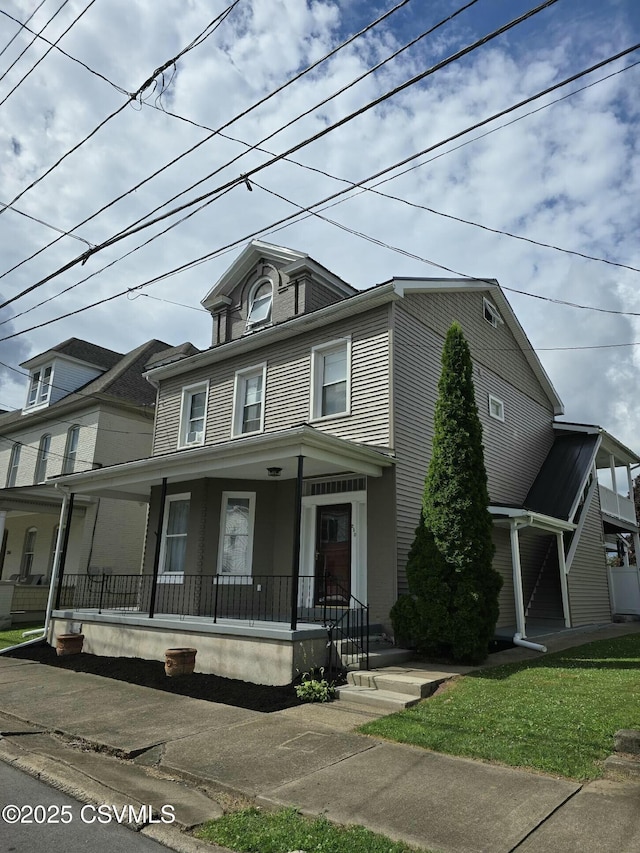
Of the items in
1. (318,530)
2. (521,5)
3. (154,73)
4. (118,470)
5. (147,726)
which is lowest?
(147,726)

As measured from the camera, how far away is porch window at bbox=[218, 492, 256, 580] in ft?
41.6

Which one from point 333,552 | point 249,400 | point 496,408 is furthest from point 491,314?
point 333,552

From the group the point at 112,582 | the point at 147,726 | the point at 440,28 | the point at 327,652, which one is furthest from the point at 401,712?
the point at 112,582

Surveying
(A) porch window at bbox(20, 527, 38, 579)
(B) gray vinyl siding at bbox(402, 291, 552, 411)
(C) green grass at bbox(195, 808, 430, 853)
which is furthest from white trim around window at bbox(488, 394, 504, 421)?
(A) porch window at bbox(20, 527, 38, 579)

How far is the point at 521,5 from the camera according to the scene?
5445 mm

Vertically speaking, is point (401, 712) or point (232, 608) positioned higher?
point (232, 608)

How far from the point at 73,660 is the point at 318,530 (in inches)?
210

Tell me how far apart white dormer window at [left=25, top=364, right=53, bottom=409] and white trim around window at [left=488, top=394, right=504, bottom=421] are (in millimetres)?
16395

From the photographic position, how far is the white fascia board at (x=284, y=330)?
38.9 ft

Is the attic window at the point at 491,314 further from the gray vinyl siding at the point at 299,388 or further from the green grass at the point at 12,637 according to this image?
the green grass at the point at 12,637

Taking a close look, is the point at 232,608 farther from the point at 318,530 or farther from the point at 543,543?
the point at 543,543

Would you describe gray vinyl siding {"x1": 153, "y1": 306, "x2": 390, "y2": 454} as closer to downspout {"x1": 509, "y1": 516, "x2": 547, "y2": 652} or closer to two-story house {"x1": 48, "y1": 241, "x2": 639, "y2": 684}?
two-story house {"x1": 48, "y1": 241, "x2": 639, "y2": 684}

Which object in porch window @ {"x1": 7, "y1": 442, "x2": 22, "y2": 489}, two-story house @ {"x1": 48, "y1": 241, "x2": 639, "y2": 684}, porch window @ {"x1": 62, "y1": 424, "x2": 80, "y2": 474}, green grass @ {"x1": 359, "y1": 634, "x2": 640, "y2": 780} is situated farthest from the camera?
porch window @ {"x1": 7, "y1": 442, "x2": 22, "y2": 489}

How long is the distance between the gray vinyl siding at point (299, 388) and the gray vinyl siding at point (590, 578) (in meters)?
7.57
